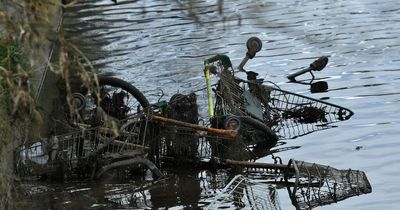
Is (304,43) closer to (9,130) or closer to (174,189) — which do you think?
(174,189)

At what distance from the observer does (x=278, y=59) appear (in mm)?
19578

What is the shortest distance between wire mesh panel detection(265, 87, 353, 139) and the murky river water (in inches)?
13.7

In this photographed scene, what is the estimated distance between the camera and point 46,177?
11.2 meters

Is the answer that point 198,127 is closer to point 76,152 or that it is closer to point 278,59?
point 76,152

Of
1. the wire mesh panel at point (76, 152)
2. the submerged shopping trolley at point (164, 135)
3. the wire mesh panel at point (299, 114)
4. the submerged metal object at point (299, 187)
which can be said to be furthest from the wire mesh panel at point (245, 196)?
the wire mesh panel at point (299, 114)

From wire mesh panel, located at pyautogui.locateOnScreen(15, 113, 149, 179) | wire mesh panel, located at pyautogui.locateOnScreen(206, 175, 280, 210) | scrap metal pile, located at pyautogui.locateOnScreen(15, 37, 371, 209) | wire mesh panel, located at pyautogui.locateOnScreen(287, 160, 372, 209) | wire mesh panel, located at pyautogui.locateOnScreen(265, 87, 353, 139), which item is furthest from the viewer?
wire mesh panel, located at pyautogui.locateOnScreen(265, 87, 353, 139)

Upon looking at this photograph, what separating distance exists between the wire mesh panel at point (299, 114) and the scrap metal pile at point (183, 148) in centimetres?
84

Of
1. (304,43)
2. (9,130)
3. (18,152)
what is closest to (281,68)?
(304,43)

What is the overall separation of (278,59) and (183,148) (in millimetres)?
8288

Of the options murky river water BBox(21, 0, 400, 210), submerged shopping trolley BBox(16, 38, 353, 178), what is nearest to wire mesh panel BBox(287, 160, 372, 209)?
murky river water BBox(21, 0, 400, 210)

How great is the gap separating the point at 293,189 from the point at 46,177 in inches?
130

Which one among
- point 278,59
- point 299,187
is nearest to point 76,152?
point 299,187

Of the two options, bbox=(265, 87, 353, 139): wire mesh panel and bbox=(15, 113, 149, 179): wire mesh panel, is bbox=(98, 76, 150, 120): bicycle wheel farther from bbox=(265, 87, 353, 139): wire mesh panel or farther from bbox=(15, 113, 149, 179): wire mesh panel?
bbox=(265, 87, 353, 139): wire mesh panel

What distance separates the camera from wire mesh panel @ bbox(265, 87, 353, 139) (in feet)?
45.9
